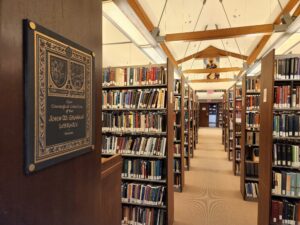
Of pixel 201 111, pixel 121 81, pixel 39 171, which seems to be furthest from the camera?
pixel 201 111

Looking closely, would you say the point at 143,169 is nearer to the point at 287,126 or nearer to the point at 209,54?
the point at 287,126

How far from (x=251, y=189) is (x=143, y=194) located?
217 centimetres

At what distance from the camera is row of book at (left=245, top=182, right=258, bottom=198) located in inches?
152

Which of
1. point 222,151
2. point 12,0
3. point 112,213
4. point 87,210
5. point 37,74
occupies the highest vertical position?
point 12,0

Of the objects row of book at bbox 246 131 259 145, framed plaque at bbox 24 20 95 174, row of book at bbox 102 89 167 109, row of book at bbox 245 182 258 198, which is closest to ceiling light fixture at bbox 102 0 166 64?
row of book at bbox 102 89 167 109

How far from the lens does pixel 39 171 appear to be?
32.1 inches

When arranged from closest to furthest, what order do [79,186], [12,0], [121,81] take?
[12,0], [79,186], [121,81]

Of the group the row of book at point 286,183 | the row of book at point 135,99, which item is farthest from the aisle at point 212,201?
the row of book at point 135,99

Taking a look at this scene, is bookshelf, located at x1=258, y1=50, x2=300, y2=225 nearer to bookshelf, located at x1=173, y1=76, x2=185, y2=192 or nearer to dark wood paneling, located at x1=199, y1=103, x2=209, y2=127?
bookshelf, located at x1=173, y1=76, x2=185, y2=192

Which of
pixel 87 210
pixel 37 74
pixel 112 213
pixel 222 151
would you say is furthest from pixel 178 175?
pixel 222 151

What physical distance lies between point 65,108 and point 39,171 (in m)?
0.28

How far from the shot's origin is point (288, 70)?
2.50 m

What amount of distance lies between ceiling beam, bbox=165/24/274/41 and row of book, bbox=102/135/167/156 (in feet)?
5.58

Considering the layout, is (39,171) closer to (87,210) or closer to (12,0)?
(87,210)
